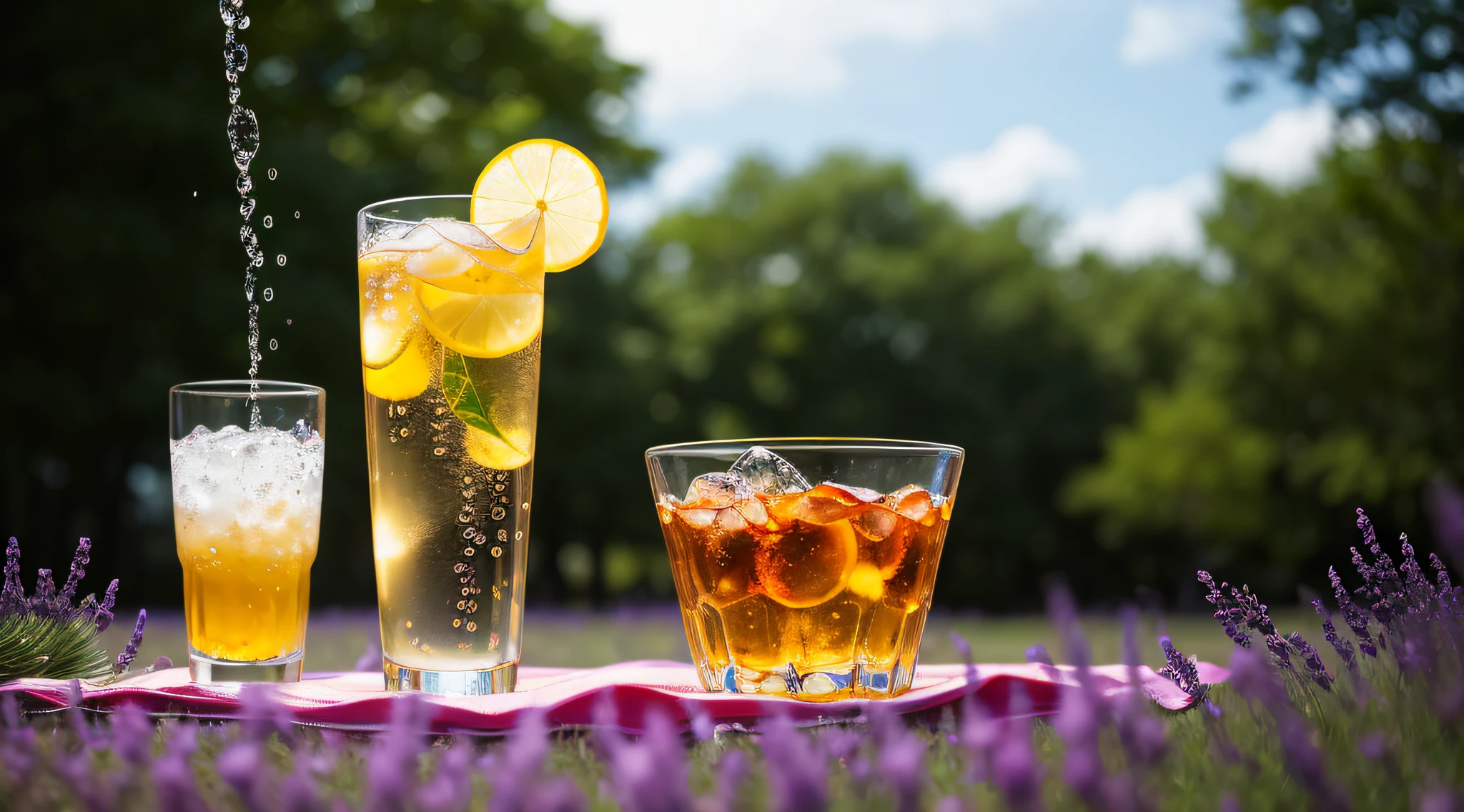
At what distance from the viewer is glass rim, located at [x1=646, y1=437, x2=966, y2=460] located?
2357mm

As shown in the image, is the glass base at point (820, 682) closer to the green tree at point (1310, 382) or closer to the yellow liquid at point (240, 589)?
the yellow liquid at point (240, 589)

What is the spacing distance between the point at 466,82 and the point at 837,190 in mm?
18994

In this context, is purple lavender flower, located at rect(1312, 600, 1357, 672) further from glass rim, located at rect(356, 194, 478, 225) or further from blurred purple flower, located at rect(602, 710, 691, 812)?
glass rim, located at rect(356, 194, 478, 225)

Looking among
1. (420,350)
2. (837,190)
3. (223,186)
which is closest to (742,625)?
(420,350)

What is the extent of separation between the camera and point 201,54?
15.0m

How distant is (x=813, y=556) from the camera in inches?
91.8

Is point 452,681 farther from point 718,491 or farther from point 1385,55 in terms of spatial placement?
point 1385,55

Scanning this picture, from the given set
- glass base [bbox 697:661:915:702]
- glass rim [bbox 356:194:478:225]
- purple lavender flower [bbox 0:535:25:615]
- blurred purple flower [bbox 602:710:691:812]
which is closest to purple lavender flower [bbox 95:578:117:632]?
purple lavender flower [bbox 0:535:25:615]

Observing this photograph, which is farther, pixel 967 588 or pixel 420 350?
pixel 967 588

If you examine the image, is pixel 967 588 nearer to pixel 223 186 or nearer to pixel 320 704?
pixel 223 186

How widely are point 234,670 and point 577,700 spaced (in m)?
1.09

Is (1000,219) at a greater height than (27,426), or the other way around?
(1000,219)

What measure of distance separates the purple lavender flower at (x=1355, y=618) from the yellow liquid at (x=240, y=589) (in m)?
2.35

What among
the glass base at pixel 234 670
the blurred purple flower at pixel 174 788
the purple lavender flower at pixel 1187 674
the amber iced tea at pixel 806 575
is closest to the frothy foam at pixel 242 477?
the glass base at pixel 234 670
